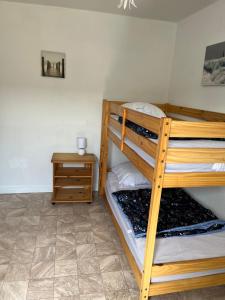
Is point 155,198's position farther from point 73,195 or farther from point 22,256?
point 73,195

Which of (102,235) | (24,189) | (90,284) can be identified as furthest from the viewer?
(24,189)

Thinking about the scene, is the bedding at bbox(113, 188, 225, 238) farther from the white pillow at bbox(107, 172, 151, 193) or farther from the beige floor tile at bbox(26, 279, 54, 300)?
the beige floor tile at bbox(26, 279, 54, 300)

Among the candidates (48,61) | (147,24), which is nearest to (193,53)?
(147,24)

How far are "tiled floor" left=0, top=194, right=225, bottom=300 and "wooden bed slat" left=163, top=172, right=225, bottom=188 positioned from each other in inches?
36.6

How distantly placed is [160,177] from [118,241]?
126 cm

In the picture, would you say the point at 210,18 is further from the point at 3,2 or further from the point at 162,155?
the point at 3,2

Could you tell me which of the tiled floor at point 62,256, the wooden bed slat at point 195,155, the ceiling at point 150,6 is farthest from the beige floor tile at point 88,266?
the ceiling at point 150,6

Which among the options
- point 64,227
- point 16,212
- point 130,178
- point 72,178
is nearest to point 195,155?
point 130,178

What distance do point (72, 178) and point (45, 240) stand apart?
1.03 metres

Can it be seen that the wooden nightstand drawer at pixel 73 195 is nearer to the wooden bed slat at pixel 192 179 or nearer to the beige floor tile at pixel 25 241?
the beige floor tile at pixel 25 241

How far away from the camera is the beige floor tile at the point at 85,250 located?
2.17 meters

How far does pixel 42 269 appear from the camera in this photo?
1972mm

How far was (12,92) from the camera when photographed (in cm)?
299

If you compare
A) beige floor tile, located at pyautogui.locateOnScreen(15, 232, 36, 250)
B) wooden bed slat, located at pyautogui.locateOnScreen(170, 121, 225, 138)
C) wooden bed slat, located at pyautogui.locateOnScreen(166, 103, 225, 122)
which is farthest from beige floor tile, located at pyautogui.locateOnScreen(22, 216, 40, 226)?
wooden bed slat, located at pyautogui.locateOnScreen(166, 103, 225, 122)
